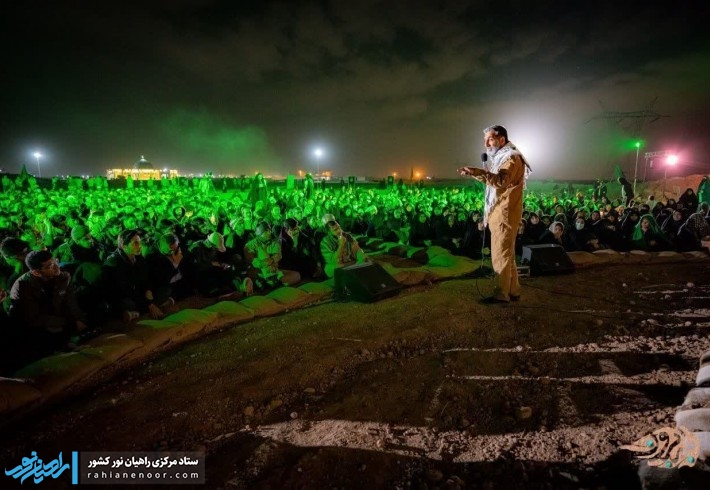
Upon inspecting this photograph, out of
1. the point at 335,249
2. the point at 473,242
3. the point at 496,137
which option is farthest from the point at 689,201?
the point at 335,249

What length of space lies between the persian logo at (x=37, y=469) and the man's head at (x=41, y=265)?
242cm

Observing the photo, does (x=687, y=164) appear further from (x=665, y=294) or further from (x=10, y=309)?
(x=10, y=309)

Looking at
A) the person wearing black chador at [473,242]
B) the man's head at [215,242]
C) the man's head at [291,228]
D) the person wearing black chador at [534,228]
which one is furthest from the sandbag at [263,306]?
the person wearing black chador at [534,228]

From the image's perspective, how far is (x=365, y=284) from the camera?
5.44 meters

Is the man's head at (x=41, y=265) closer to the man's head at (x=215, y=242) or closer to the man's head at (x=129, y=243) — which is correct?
the man's head at (x=129, y=243)

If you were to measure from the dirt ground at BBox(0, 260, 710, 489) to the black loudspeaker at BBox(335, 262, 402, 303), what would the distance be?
0.69 meters

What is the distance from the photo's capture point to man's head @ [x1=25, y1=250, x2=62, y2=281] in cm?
409

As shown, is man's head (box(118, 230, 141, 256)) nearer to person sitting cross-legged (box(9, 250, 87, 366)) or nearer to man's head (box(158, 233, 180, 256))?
man's head (box(158, 233, 180, 256))

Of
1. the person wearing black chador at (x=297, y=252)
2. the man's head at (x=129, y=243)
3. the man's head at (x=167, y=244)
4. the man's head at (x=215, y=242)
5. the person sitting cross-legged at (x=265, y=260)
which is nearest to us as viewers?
the man's head at (x=129, y=243)

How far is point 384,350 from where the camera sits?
3.78m

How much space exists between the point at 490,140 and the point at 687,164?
4934 cm

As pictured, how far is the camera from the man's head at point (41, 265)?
409cm

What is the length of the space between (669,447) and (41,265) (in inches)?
218

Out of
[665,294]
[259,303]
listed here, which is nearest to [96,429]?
[259,303]
